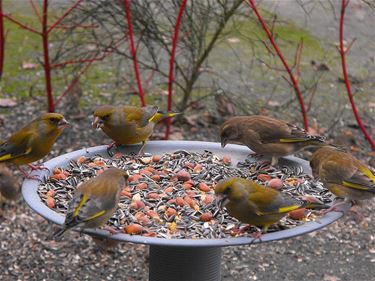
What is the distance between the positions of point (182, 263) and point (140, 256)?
6.37 ft

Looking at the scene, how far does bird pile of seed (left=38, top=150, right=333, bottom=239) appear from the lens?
11.8ft

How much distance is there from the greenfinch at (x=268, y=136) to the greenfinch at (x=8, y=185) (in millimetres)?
2126

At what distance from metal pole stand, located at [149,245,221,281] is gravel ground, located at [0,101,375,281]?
1626 millimetres

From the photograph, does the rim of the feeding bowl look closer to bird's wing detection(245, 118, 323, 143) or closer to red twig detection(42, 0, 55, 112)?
bird's wing detection(245, 118, 323, 143)

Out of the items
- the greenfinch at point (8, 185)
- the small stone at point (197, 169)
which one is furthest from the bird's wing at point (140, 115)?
the greenfinch at point (8, 185)

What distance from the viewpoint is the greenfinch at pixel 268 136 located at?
4660 mm

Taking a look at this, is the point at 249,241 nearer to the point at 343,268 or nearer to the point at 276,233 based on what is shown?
the point at 276,233

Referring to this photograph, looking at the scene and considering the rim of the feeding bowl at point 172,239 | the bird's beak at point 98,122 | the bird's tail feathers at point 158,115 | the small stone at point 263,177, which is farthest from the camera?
the bird's tail feathers at point 158,115

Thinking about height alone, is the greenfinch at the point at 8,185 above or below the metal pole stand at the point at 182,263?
below

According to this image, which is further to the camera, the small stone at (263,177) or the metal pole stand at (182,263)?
the small stone at (263,177)

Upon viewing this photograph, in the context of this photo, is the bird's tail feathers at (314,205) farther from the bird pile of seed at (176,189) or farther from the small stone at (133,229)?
the small stone at (133,229)

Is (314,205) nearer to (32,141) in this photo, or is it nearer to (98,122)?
(98,122)

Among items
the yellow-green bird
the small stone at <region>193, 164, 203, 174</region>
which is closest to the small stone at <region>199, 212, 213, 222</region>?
the small stone at <region>193, 164, 203, 174</region>

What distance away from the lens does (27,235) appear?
19.9 ft
